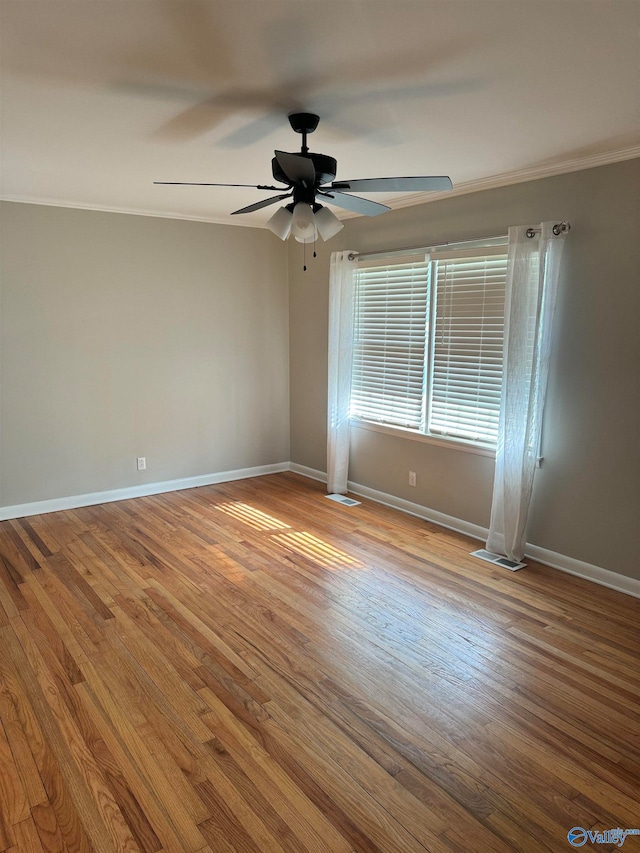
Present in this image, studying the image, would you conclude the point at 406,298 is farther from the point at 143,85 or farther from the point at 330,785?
the point at 330,785

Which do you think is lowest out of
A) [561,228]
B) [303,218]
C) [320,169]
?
[303,218]

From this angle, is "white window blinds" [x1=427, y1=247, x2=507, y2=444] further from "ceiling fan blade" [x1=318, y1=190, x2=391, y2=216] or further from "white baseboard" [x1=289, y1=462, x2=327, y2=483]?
"white baseboard" [x1=289, y1=462, x2=327, y2=483]

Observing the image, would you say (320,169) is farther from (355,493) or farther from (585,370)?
(355,493)

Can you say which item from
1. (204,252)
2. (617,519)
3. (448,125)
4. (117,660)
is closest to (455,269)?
(448,125)

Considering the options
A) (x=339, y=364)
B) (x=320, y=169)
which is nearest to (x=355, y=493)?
(x=339, y=364)

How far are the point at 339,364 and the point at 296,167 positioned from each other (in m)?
2.88

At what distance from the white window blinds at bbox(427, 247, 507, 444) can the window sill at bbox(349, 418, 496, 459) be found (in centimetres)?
6

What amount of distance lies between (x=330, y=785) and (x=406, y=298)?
3.61 m

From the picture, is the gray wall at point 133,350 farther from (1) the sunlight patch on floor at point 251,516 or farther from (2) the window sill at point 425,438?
(2) the window sill at point 425,438

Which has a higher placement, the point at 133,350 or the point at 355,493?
the point at 133,350

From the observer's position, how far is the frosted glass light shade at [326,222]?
2846 mm

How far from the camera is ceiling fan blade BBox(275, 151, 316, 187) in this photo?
7.46 feet

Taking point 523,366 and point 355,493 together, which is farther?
point 355,493

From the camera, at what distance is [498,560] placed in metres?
3.91
